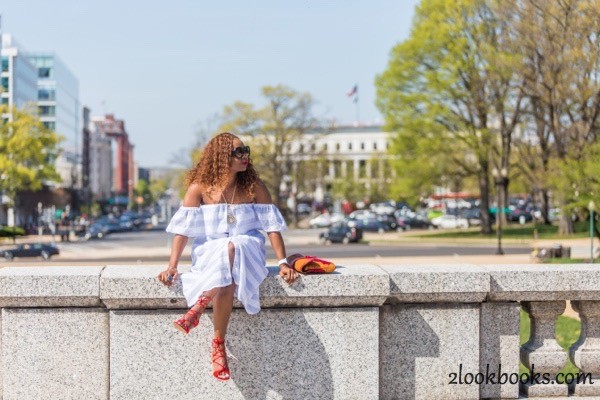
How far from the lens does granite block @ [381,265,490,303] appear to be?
6395 millimetres

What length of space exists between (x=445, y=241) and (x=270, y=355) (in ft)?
178

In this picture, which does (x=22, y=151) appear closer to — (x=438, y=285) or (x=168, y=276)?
(x=168, y=276)

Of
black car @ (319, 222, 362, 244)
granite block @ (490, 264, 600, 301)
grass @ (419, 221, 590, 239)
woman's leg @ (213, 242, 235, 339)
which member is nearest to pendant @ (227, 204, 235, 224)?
woman's leg @ (213, 242, 235, 339)

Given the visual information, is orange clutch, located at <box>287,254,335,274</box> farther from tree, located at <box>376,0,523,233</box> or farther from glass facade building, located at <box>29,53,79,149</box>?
glass facade building, located at <box>29,53,79,149</box>

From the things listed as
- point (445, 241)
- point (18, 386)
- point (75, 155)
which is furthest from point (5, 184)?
point (75, 155)

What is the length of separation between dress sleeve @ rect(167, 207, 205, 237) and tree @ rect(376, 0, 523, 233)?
49766 millimetres

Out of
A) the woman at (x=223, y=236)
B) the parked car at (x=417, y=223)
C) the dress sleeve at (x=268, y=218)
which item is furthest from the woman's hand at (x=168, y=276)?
the parked car at (x=417, y=223)

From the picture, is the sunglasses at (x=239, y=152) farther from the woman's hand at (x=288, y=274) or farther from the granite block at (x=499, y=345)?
the granite block at (x=499, y=345)

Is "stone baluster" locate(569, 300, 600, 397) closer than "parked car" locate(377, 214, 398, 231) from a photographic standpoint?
Yes

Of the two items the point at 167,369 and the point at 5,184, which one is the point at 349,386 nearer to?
the point at 167,369

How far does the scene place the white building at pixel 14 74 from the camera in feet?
337

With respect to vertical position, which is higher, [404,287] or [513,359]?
[404,287]

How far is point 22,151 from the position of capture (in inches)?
2805

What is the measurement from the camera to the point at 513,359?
6.68 meters
